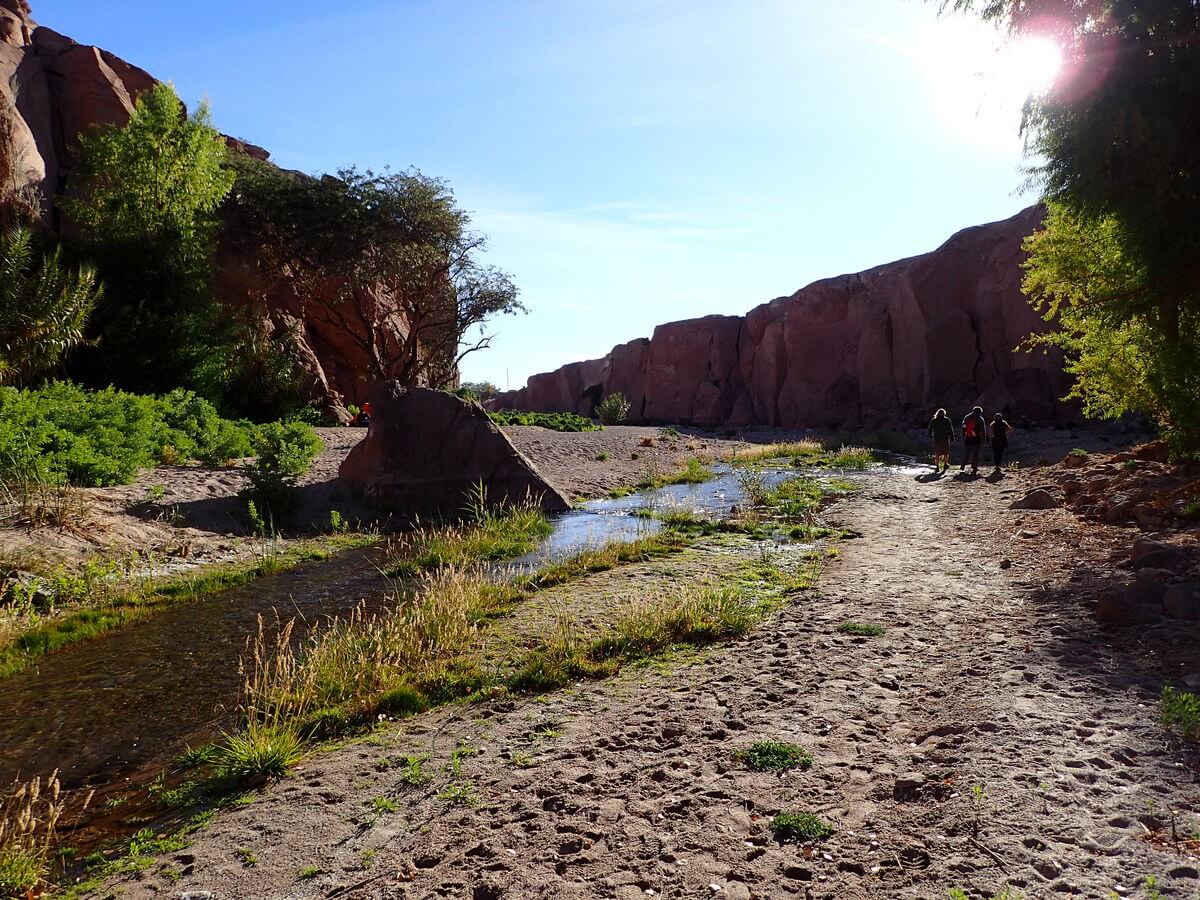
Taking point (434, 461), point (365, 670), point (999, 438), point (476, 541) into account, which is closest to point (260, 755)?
point (365, 670)

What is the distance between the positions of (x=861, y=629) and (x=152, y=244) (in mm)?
24150

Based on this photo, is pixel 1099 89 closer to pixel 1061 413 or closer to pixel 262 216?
pixel 1061 413

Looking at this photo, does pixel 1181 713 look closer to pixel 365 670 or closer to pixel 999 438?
pixel 365 670

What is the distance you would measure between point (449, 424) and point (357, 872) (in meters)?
13.7

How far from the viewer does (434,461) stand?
54.6 feet

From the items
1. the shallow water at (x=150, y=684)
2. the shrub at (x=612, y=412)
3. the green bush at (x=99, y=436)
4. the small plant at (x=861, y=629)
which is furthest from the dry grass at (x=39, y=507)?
the shrub at (x=612, y=412)

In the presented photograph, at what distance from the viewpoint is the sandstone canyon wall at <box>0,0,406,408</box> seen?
934 inches

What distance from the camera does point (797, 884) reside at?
140 inches

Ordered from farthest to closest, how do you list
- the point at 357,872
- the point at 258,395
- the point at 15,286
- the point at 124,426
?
the point at 258,395 < the point at 15,286 < the point at 124,426 < the point at 357,872

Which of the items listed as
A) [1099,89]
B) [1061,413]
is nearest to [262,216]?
[1099,89]

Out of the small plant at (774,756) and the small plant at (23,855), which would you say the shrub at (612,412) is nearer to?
the small plant at (774,756)

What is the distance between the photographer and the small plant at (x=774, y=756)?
4691mm

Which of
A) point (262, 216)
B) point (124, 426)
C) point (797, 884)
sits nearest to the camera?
point (797, 884)

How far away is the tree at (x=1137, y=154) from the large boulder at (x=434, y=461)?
1164cm
